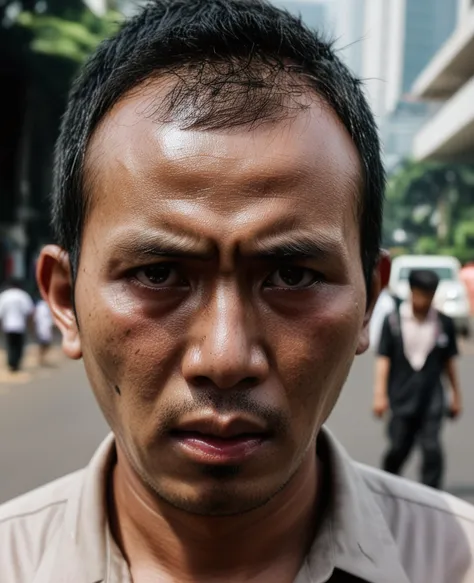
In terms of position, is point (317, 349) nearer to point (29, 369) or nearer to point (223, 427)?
point (223, 427)

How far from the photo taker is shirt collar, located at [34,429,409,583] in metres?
1.39

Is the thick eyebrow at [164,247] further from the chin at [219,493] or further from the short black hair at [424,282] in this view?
the short black hair at [424,282]

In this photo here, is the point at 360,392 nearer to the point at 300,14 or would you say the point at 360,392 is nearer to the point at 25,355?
the point at 25,355

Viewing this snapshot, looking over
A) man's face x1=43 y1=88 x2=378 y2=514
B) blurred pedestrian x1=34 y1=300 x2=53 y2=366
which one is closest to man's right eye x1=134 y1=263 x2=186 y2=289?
man's face x1=43 y1=88 x2=378 y2=514

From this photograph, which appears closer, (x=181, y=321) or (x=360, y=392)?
(x=181, y=321)

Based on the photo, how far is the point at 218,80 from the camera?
4.37 feet

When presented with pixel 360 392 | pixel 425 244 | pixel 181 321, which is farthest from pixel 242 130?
pixel 425 244

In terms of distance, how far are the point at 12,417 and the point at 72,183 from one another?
702cm

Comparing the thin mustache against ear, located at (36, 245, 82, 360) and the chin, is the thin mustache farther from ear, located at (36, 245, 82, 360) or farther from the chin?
ear, located at (36, 245, 82, 360)

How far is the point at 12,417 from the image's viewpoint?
26.3ft

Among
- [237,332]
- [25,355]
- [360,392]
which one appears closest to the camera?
[237,332]

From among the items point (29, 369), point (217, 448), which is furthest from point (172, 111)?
point (29, 369)

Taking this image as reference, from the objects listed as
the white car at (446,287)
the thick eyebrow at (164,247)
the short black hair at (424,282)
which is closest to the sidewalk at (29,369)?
the white car at (446,287)

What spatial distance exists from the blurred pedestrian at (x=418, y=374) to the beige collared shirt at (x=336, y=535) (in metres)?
3.17
